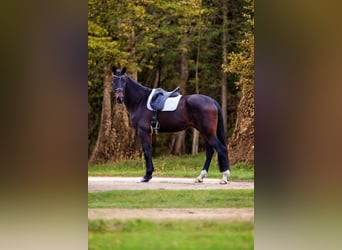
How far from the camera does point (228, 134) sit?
8227 millimetres

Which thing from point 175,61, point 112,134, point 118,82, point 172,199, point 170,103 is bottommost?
point 172,199

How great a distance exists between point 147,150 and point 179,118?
1.70 feet

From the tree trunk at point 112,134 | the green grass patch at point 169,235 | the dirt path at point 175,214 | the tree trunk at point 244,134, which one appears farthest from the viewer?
the tree trunk at point 112,134

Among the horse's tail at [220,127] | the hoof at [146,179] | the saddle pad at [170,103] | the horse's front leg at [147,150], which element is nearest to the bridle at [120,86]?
the saddle pad at [170,103]

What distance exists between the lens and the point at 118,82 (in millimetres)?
8227

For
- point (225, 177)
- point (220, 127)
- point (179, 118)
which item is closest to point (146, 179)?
point (179, 118)

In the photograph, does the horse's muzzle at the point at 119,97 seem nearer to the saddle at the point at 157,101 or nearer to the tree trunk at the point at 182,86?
the saddle at the point at 157,101

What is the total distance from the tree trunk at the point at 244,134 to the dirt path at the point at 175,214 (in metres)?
0.57

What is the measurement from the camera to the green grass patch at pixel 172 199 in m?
8.02

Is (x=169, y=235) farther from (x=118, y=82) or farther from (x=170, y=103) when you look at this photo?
(x=118, y=82)

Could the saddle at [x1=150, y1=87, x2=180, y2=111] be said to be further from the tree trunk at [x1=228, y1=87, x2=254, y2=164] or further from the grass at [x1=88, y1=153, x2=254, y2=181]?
the tree trunk at [x1=228, y1=87, x2=254, y2=164]
